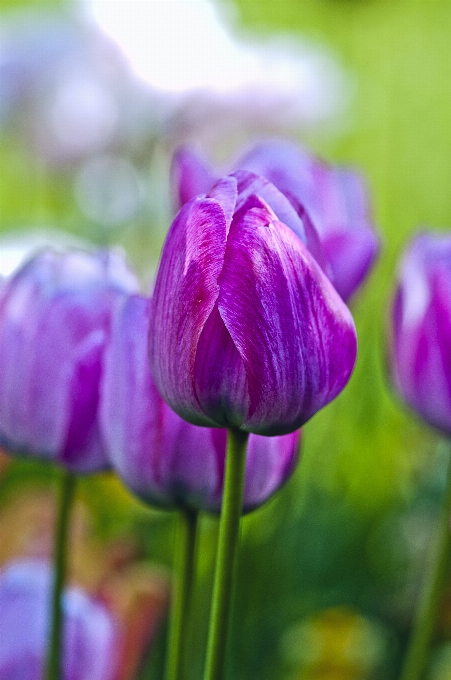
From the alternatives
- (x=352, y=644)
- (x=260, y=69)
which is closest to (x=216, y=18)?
(x=260, y=69)

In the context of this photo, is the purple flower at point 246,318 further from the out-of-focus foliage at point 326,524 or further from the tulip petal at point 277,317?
the out-of-focus foliage at point 326,524

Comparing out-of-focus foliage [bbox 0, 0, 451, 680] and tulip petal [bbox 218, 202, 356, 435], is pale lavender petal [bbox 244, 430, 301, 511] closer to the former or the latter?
tulip petal [bbox 218, 202, 356, 435]

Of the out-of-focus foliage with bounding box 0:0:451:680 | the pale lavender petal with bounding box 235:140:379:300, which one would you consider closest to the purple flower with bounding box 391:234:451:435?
the pale lavender petal with bounding box 235:140:379:300

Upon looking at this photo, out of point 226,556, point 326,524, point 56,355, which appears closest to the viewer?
point 226,556

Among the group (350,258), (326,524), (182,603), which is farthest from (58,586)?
(326,524)

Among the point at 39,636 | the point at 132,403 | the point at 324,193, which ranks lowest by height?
the point at 39,636

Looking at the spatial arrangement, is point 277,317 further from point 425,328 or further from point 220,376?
point 425,328
